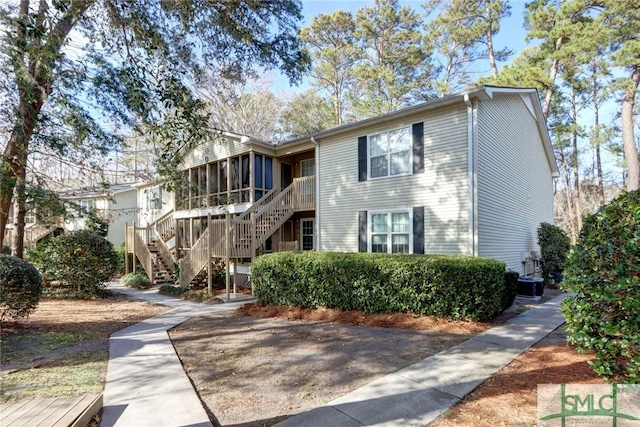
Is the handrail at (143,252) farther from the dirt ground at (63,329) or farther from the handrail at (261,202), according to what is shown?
the handrail at (261,202)

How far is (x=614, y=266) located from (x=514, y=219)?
9.18 meters

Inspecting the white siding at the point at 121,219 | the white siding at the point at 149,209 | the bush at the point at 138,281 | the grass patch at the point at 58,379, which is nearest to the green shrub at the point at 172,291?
the bush at the point at 138,281

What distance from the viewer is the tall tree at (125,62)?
18.6 ft

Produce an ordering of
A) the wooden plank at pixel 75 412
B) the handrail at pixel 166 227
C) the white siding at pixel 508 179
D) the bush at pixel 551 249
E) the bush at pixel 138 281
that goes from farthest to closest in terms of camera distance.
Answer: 1. the handrail at pixel 166 227
2. the bush at pixel 138 281
3. the bush at pixel 551 249
4. the white siding at pixel 508 179
5. the wooden plank at pixel 75 412

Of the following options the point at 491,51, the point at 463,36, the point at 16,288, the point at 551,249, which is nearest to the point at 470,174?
the point at 551,249

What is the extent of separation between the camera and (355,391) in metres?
3.90

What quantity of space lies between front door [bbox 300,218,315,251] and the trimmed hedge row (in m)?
6.26

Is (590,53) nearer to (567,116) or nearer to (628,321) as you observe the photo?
(567,116)

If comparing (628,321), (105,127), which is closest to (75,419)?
(628,321)

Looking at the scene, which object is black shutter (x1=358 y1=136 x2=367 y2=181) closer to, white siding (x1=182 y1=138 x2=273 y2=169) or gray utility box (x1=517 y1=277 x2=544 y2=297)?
white siding (x1=182 y1=138 x2=273 y2=169)

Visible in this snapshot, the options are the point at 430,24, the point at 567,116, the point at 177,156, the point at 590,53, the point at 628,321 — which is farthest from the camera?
the point at 567,116

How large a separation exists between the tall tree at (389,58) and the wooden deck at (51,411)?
21295mm

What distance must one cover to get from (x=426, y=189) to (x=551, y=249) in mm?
6586

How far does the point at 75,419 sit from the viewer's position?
298 centimetres
